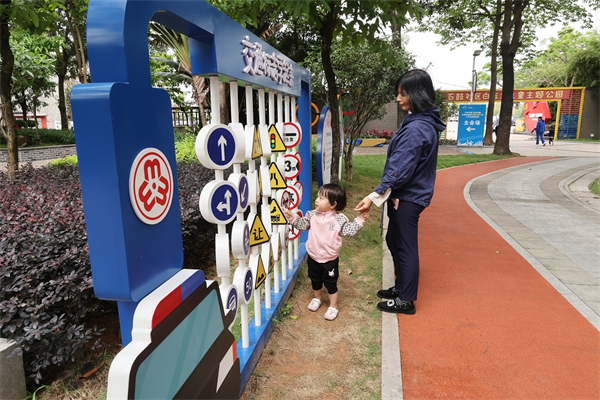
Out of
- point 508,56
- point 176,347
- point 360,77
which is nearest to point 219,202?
point 176,347

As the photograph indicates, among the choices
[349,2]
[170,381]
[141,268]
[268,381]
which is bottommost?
[268,381]

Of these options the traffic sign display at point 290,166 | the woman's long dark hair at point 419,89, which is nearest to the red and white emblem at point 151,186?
the traffic sign display at point 290,166

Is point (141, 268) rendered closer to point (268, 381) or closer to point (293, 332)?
point (268, 381)

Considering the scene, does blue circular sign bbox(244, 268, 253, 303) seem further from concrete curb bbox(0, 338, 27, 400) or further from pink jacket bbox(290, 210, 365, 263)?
concrete curb bbox(0, 338, 27, 400)

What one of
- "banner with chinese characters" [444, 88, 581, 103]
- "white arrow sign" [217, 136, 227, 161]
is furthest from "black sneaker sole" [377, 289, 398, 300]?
"banner with chinese characters" [444, 88, 581, 103]

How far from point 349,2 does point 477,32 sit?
61.5 feet

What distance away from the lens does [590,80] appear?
87.3 ft

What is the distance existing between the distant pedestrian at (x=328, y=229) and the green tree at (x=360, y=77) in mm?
5542

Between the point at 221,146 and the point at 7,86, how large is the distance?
469 cm

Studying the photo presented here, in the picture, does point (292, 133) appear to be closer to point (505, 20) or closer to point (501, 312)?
point (501, 312)

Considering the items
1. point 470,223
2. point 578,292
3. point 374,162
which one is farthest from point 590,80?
point 578,292

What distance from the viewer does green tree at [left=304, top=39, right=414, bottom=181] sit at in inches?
316

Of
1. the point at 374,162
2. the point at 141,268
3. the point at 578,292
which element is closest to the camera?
the point at 141,268

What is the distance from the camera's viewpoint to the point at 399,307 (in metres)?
3.28
